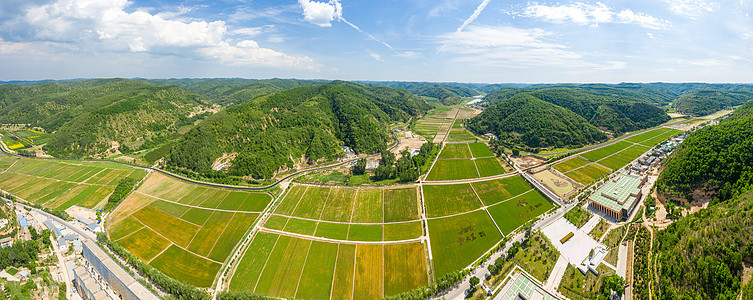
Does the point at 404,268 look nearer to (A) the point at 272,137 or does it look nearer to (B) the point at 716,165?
(B) the point at 716,165

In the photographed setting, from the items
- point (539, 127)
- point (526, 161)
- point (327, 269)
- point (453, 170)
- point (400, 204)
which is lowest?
point (327, 269)

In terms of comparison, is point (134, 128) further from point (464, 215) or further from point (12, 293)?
point (464, 215)

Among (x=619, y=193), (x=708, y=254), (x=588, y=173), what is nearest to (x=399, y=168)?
(x=619, y=193)

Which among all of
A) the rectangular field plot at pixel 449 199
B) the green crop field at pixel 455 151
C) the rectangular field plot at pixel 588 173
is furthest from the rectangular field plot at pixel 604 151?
the rectangular field plot at pixel 449 199

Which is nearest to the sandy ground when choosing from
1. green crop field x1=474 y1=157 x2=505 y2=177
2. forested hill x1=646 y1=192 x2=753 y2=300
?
green crop field x1=474 y1=157 x2=505 y2=177

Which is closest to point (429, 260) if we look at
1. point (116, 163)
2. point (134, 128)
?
point (116, 163)

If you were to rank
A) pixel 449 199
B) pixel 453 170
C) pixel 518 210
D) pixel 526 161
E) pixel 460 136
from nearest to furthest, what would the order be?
pixel 518 210 < pixel 449 199 < pixel 453 170 < pixel 526 161 < pixel 460 136

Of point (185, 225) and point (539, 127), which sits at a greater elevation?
point (539, 127)

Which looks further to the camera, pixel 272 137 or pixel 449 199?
pixel 272 137
